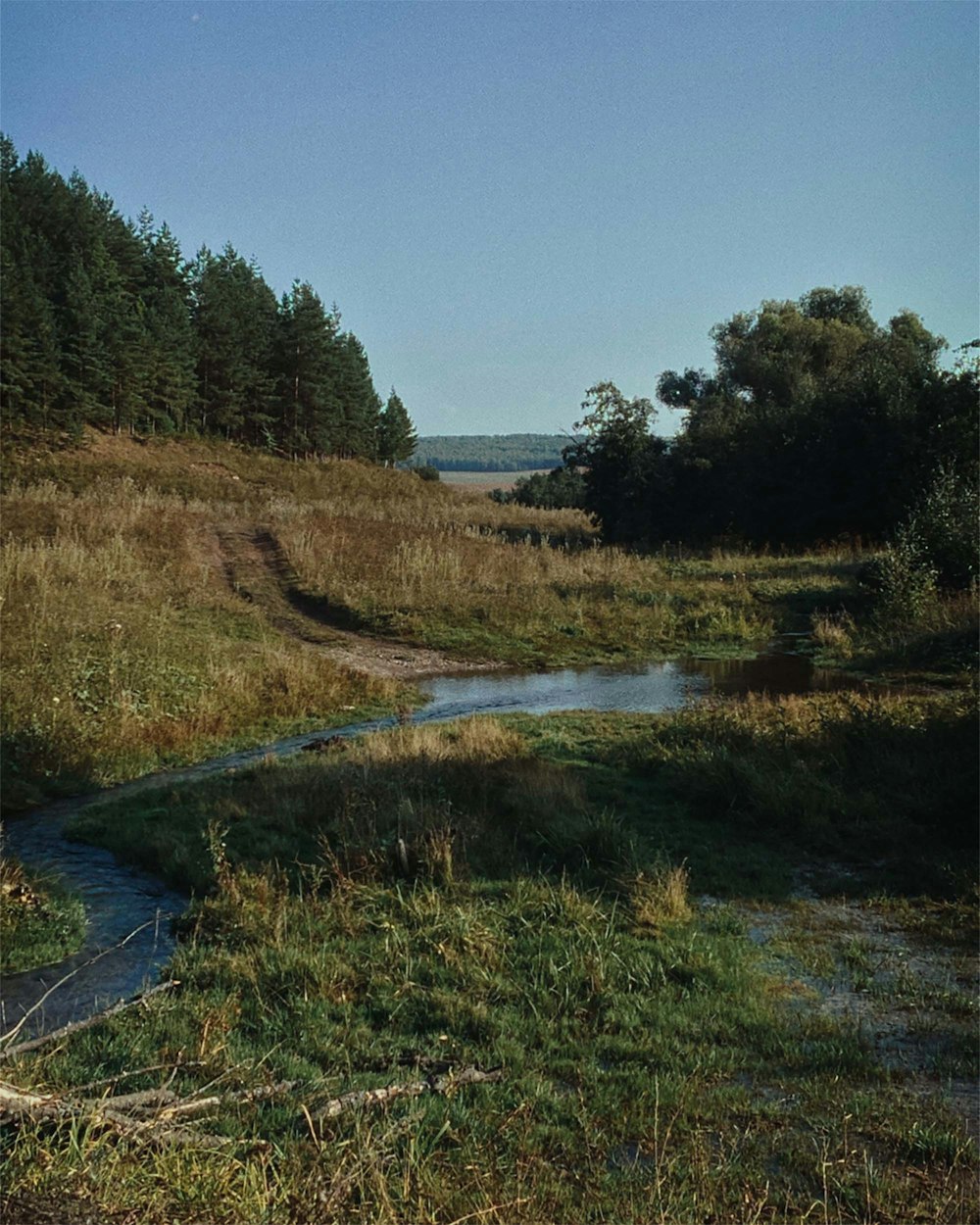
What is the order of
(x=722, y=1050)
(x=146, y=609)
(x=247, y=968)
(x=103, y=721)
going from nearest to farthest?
(x=722, y=1050) < (x=247, y=968) < (x=103, y=721) < (x=146, y=609)

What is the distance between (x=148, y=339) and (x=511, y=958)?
59.2 metres

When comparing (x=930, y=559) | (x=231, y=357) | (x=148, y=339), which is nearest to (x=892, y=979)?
(x=930, y=559)

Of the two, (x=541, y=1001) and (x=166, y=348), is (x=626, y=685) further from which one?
(x=166, y=348)

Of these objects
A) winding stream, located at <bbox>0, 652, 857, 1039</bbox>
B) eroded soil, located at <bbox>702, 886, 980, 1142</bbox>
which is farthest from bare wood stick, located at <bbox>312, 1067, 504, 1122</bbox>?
eroded soil, located at <bbox>702, 886, 980, 1142</bbox>

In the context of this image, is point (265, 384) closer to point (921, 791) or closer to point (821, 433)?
point (821, 433)

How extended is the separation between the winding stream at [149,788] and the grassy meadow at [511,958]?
373mm

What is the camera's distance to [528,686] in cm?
2184

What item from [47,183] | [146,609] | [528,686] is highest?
[47,183]

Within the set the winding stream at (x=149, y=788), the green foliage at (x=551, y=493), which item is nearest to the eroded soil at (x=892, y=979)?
the winding stream at (x=149, y=788)

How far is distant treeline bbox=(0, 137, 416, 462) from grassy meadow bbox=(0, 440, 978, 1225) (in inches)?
1499

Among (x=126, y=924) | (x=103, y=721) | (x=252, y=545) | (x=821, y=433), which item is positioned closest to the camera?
(x=126, y=924)

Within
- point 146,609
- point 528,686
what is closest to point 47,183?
point 146,609

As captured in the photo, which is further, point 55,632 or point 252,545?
point 252,545

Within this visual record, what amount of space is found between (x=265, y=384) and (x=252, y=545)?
4115 centimetres
